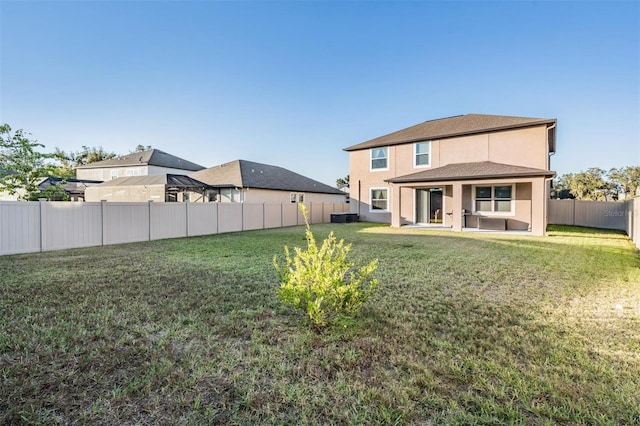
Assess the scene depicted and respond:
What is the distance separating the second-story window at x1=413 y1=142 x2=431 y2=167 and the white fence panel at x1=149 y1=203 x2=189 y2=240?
42.5 ft

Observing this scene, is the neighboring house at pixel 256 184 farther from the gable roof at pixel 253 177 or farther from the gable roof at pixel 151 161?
the gable roof at pixel 151 161

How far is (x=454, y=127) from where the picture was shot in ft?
57.0

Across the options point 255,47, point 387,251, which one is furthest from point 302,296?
point 255,47

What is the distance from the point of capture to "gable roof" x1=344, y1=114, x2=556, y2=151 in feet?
48.5

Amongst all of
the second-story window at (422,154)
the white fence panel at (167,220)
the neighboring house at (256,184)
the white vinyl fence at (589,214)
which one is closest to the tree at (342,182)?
the neighboring house at (256,184)

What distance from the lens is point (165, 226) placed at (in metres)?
12.2

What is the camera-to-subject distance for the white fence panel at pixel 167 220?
11.8 meters

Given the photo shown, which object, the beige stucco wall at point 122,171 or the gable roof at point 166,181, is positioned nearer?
the gable roof at point 166,181

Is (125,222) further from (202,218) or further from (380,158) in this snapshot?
(380,158)

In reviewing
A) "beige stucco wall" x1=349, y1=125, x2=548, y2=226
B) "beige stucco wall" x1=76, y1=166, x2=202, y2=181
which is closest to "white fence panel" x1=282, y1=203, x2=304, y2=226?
"beige stucco wall" x1=349, y1=125, x2=548, y2=226

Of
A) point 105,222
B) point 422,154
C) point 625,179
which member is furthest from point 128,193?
point 625,179

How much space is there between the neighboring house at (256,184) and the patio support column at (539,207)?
16207 millimetres

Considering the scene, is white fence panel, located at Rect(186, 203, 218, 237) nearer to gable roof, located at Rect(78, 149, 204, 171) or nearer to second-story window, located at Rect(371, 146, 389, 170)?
second-story window, located at Rect(371, 146, 389, 170)

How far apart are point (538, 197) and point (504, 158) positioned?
369 cm
